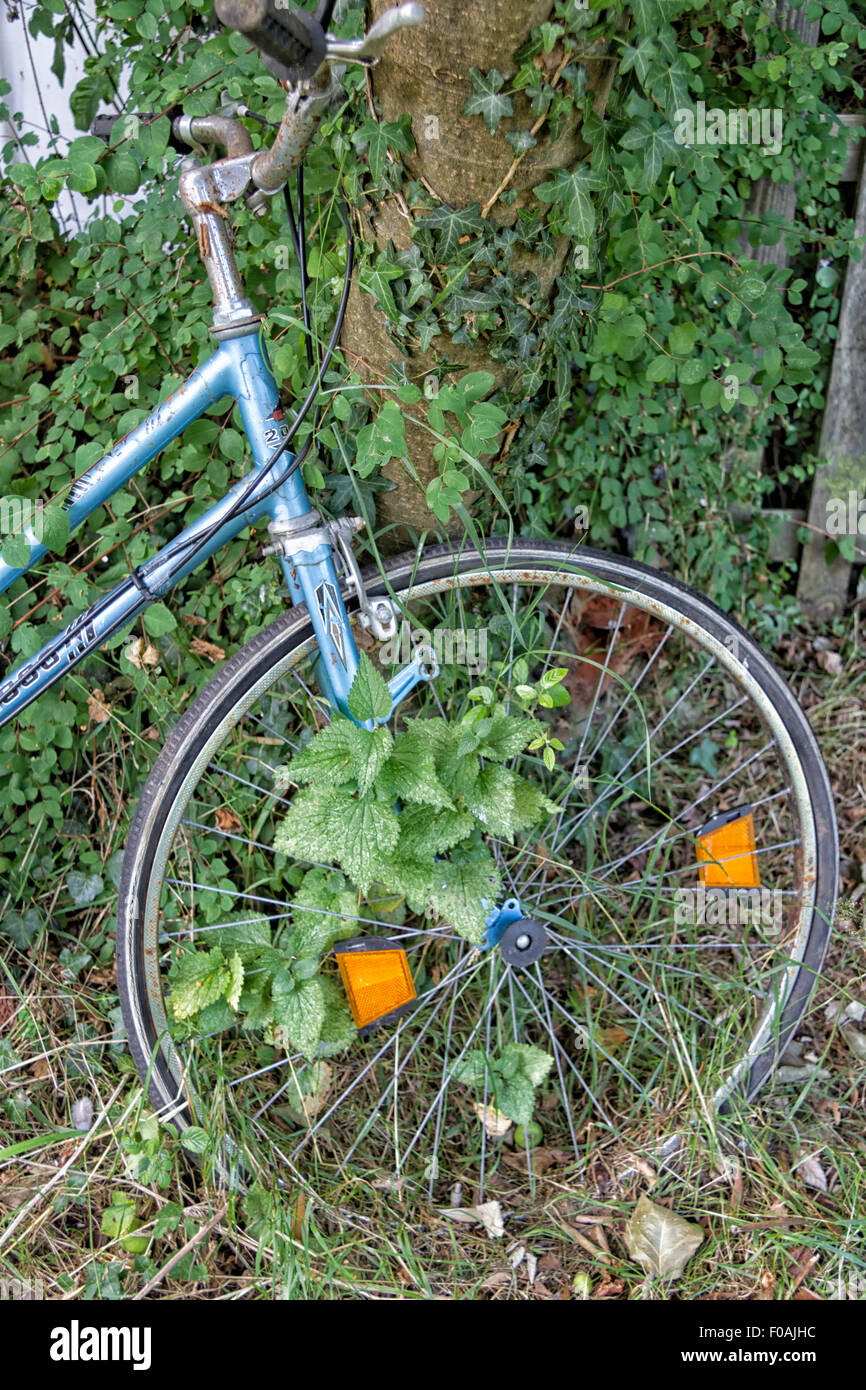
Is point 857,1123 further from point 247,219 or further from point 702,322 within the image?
point 247,219

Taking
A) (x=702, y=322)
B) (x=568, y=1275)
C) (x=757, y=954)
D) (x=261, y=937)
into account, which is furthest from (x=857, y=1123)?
(x=702, y=322)

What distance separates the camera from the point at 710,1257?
64.4 inches

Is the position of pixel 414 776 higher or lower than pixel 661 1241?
higher

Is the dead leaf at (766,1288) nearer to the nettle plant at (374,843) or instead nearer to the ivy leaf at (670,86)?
the nettle plant at (374,843)

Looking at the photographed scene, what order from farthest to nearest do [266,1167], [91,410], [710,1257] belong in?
[91,410], [266,1167], [710,1257]

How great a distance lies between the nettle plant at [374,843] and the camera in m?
1.52

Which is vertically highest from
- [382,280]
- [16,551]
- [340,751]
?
[382,280]

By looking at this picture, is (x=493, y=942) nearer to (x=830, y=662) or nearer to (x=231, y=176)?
(x=830, y=662)

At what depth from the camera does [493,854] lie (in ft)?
6.38

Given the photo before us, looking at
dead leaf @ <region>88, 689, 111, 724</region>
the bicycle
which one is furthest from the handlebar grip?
dead leaf @ <region>88, 689, 111, 724</region>

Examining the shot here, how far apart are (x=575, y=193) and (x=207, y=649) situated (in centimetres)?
112

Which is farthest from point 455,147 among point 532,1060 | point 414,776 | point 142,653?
point 532,1060

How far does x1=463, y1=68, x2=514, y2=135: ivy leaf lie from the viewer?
1277mm

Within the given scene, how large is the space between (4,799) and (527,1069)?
1.20 metres
